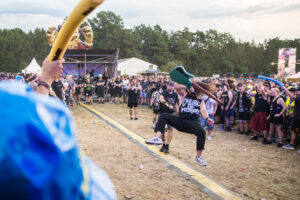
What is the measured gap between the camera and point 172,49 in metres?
92.2

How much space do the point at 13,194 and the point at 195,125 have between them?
219 inches

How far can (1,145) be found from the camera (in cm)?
57

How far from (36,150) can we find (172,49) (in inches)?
3693

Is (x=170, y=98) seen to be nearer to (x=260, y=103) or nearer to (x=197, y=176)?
(x=260, y=103)

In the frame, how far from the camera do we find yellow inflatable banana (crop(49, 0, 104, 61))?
43.3 inches

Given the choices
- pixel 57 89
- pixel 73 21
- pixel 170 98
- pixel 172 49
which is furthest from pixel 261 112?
pixel 172 49

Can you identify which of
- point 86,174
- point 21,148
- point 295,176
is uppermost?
point 21,148

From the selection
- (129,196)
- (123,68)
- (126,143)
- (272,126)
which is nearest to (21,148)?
(129,196)

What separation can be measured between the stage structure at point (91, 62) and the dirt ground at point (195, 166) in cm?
1138

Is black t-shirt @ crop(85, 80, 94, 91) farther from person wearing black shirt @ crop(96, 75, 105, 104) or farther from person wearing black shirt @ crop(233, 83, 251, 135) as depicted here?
person wearing black shirt @ crop(233, 83, 251, 135)

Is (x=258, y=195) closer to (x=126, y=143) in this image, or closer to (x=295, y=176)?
(x=295, y=176)

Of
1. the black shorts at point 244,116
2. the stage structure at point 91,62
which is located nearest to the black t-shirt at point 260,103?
the black shorts at point 244,116

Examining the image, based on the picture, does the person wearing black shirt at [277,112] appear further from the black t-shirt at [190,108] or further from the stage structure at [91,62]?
the stage structure at [91,62]

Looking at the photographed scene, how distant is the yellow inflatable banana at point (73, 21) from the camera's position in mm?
1099
